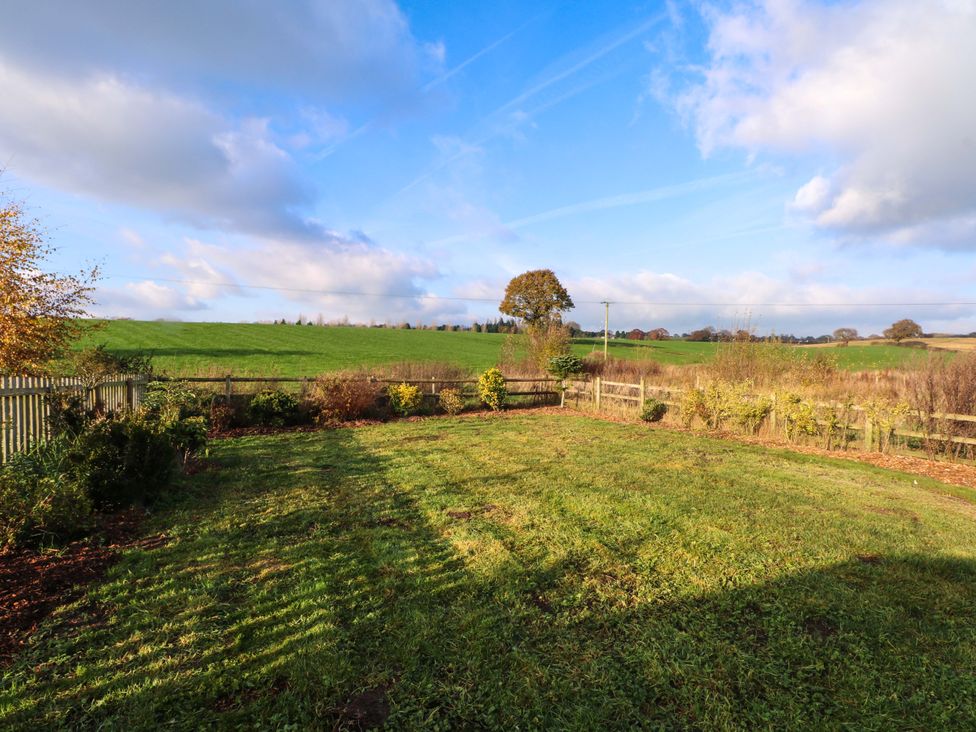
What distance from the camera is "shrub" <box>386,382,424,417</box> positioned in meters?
15.5

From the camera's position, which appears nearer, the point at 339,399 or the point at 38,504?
the point at 38,504

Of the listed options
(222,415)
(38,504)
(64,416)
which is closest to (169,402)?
(64,416)

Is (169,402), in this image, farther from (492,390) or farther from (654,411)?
(654,411)

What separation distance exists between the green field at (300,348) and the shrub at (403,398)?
10.1 m

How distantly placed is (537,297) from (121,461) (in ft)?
127

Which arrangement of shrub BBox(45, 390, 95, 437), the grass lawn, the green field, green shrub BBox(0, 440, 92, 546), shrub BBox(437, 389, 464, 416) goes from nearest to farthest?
the grass lawn, green shrub BBox(0, 440, 92, 546), shrub BBox(45, 390, 95, 437), shrub BBox(437, 389, 464, 416), the green field

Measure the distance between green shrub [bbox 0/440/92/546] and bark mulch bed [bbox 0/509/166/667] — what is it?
159 mm

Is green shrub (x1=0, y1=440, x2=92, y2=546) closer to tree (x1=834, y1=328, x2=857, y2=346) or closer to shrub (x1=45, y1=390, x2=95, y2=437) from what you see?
shrub (x1=45, y1=390, x2=95, y2=437)

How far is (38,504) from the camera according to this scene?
4461 mm

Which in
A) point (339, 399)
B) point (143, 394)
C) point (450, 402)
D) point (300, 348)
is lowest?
point (450, 402)

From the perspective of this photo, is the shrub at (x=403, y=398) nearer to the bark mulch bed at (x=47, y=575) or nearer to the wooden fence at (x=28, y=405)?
the wooden fence at (x=28, y=405)

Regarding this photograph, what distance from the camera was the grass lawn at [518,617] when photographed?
8.54 ft

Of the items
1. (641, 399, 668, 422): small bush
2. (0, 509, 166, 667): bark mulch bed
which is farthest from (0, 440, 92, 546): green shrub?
(641, 399, 668, 422): small bush

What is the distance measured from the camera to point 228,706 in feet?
8.36
